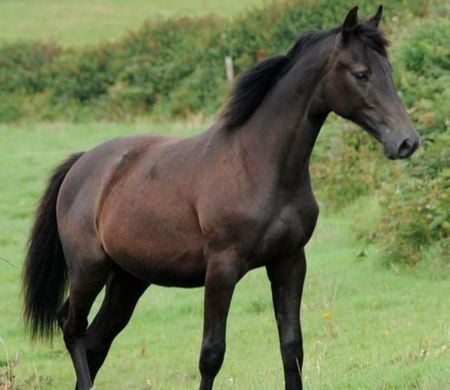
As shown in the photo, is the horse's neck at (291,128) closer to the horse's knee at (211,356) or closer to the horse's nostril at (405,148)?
the horse's nostril at (405,148)

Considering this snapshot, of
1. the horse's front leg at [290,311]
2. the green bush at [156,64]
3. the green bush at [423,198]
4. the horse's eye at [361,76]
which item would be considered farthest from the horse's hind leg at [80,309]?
the green bush at [156,64]

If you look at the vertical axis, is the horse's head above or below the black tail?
above

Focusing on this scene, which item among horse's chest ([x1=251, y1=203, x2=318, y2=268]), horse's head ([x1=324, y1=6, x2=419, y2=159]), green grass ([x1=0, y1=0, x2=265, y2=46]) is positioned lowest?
green grass ([x1=0, y1=0, x2=265, y2=46])

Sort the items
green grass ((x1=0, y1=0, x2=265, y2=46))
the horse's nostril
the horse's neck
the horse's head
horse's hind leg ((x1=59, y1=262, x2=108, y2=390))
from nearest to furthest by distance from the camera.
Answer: the horse's nostril → the horse's head → the horse's neck → horse's hind leg ((x1=59, y1=262, x2=108, y2=390)) → green grass ((x1=0, y1=0, x2=265, y2=46))

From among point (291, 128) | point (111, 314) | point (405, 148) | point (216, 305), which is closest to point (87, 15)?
point (111, 314)

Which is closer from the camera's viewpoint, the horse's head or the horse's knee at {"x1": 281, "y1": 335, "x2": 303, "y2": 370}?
the horse's head

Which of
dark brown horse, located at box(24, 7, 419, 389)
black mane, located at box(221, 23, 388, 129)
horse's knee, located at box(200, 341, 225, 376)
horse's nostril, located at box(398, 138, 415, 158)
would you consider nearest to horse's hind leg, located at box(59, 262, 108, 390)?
dark brown horse, located at box(24, 7, 419, 389)

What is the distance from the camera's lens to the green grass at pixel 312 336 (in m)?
8.41

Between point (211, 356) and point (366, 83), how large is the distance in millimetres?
1903

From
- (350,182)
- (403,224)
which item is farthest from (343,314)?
(350,182)

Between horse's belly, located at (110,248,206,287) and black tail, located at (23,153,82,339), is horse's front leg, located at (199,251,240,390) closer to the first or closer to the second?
horse's belly, located at (110,248,206,287)

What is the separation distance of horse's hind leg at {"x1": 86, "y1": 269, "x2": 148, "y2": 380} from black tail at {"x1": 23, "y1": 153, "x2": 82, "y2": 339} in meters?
0.46

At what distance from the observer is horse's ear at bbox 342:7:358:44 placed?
706 centimetres

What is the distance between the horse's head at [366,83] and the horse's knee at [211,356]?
5.16 feet
